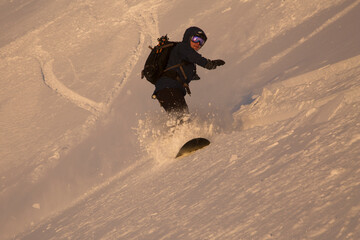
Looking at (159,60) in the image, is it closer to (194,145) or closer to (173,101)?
(173,101)

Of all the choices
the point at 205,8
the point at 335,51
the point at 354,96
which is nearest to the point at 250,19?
the point at 205,8

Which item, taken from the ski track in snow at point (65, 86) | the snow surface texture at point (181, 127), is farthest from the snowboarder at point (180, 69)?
the ski track in snow at point (65, 86)

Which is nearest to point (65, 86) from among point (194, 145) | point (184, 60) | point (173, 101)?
point (173, 101)

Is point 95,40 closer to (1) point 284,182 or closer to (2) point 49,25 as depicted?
(2) point 49,25

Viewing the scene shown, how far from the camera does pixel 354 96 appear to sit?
3.79 meters

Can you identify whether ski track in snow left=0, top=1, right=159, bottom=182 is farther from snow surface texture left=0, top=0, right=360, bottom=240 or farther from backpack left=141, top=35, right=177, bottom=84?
backpack left=141, top=35, right=177, bottom=84

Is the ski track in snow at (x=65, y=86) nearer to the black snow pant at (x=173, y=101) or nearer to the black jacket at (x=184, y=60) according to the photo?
the black snow pant at (x=173, y=101)

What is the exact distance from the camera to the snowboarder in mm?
5156

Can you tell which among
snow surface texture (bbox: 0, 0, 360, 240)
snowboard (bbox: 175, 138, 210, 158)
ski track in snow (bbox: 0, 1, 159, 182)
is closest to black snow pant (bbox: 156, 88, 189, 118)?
snow surface texture (bbox: 0, 0, 360, 240)

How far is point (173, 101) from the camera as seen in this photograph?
5348 millimetres

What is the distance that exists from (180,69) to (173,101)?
394 millimetres

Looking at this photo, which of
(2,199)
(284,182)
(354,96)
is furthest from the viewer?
(2,199)

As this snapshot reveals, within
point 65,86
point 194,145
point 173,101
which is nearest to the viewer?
point 194,145

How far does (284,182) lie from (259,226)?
470mm
